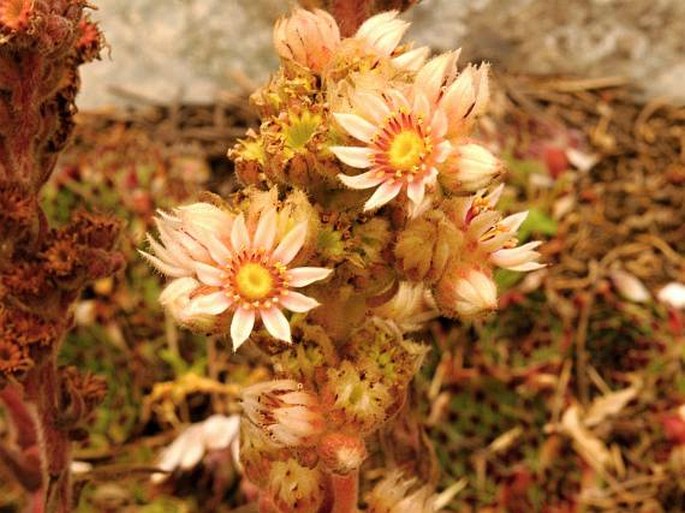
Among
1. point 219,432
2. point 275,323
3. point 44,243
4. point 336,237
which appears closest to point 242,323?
point 275,323

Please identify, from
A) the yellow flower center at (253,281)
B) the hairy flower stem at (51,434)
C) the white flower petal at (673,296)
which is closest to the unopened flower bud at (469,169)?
the yellow flower center at (253,281)

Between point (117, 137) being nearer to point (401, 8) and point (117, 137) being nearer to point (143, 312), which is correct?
point (143, 312)

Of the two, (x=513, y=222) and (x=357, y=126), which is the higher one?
(x=357, y=126)

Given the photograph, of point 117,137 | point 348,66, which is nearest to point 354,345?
point 348,66

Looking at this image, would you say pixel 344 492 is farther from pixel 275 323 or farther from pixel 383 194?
pixel 383 194

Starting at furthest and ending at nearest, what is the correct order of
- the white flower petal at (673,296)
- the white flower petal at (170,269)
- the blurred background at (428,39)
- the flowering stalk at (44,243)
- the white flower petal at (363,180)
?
the blurred background at (428,39), the white flower petal at (673,296), the flowering stalk at (44,243), the white flower petal at (170,269), the white flower petal at (363,180)

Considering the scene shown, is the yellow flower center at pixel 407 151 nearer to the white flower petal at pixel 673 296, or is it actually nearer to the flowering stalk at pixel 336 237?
the flowering stalk at pixel 336 237
